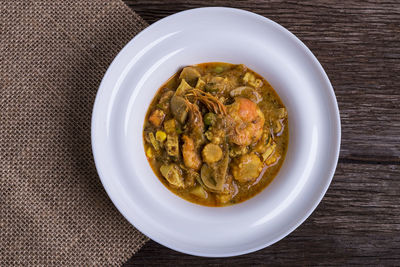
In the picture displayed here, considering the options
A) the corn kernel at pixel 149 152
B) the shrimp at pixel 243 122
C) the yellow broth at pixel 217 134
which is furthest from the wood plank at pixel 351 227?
the corn kernel at pixel 149 152

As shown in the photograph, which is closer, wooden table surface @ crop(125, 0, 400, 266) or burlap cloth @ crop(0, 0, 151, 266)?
burlap cloth @ crop(0, 0, 151, 266)

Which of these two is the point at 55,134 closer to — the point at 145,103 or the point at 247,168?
the point at 145,103

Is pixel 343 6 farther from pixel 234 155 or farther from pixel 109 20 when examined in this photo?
pixel 109 20

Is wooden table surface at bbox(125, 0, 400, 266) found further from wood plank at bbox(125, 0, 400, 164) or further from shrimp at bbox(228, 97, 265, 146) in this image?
shrimp at bbox(228, 97, 265, 146)

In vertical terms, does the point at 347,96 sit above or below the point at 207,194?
above

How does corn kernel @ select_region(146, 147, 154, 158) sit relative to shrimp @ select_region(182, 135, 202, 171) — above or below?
below

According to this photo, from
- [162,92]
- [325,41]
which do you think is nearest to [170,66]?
[162,92]

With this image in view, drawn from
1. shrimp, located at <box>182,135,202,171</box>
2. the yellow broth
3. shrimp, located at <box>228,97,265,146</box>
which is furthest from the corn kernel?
shrimp, located at <box>228,97,265,146</box>

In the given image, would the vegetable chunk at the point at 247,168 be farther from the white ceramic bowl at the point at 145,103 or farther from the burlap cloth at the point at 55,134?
the burlap cloth at the point at 55,134

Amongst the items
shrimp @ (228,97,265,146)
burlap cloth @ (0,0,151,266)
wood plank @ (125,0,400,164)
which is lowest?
burlap cloth @ (0,0,151,266)
